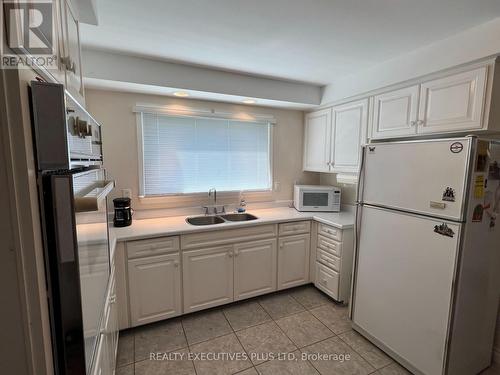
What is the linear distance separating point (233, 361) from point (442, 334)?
142 centimetres

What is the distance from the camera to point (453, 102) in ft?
5.85

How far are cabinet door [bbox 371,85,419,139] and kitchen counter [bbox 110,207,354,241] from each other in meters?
0.94

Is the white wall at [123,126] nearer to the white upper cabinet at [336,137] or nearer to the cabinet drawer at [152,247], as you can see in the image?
the cabinet drawer at [152,247]

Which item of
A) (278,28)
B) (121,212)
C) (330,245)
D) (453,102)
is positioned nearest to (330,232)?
(330,245)

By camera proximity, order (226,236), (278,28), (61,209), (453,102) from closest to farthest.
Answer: (61,209)
(278,28)
(453,102)
(226,236)

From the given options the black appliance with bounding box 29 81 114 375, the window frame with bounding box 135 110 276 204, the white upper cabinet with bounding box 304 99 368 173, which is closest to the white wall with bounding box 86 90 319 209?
the window frame with bounding box 135 110 276 204

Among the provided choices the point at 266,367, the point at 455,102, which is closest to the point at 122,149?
the point at 266,367

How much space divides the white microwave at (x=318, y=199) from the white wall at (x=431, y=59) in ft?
3.51

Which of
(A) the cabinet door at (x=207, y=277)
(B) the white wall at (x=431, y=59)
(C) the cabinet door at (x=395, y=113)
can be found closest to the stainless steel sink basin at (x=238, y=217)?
(A) the cabinet door at (x=207, y=277)

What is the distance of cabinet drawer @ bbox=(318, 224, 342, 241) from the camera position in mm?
2545

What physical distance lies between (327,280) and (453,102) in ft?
6.33

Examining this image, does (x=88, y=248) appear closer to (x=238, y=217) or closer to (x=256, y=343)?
(x=256, y=343)

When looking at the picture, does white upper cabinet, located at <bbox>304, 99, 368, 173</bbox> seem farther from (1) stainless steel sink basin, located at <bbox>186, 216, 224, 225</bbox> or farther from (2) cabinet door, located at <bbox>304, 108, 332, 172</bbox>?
(1) stainless steel sink basin, located at <bbox>186, 216, 224, 225</bbox>

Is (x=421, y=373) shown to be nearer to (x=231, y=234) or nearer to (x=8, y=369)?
(x=231, y=234)
